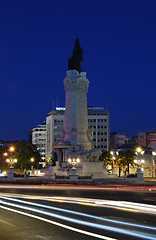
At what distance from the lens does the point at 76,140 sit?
236 feet

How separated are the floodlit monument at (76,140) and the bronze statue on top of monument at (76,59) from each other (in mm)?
2586

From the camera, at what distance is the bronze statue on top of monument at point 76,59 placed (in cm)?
7819

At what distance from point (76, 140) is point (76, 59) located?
17.0 meters

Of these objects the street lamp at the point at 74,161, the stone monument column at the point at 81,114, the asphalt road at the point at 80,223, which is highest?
the stone monument column at the point at 81,114

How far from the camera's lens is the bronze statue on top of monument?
7819cm

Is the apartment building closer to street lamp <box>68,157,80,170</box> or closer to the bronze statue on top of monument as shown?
the bronze statue on top of monument

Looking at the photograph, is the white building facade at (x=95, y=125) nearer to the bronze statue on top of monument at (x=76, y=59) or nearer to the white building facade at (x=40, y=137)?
the white building facade at (x=40, y=137)

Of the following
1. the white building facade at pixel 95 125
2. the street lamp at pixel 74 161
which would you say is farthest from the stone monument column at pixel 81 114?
the white building facade at pixel 95 125

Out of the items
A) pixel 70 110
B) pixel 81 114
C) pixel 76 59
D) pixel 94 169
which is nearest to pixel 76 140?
pixel 81 114

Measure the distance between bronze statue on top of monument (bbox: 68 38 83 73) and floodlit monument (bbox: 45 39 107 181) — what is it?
259 cm

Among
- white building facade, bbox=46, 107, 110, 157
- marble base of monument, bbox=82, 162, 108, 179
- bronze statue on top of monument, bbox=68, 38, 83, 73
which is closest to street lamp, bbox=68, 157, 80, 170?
marble base of monument, bbox=82, 162, 108, 179

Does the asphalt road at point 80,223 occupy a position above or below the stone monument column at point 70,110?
below

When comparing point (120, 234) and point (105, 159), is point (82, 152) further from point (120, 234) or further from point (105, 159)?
point (120, 234)

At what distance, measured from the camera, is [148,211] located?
1856cm
